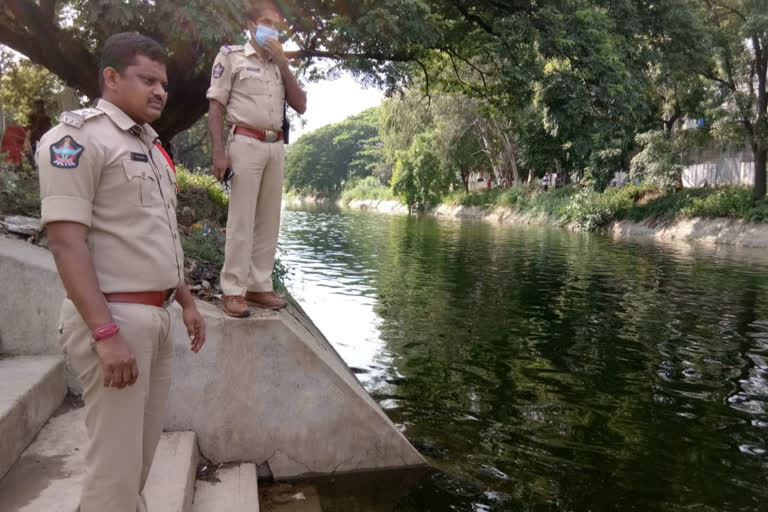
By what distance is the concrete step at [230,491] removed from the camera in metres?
3.30

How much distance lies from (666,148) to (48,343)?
90.9ft

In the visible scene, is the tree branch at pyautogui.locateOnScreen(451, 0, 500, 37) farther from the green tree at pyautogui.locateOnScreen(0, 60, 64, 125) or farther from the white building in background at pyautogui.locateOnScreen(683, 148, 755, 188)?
the white building in background at pyautogui.locateOnScreen(683, 148, 755, 188)

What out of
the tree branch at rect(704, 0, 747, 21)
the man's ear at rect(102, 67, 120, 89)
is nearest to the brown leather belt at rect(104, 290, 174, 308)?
the man's ear at rect(102, 67, 120, 89)

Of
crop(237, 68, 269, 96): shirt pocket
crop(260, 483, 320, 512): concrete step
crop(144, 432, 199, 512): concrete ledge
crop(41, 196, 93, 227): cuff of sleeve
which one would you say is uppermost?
crop(237, 68, 269, 96): shirt pocket

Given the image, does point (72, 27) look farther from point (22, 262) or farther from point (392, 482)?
point (392, 482)

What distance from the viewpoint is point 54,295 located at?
3.73 metres

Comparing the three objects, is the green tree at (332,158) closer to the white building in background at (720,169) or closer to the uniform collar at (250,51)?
the white building in background at (720,169)

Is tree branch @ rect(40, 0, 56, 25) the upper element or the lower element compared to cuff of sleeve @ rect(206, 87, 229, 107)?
upper

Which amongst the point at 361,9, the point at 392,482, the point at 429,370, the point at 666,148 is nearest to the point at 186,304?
the point at 392,482

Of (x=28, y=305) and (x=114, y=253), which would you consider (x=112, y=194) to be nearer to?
(x=114, y=253)

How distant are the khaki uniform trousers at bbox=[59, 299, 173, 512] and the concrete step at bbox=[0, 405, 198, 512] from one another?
2.38 feet

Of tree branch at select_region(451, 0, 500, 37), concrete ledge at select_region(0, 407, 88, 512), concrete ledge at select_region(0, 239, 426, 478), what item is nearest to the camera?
concrete ledge at select_region(0, 407, 88, 512)

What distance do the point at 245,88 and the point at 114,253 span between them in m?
2.23

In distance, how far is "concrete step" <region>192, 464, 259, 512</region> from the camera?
330 cm
